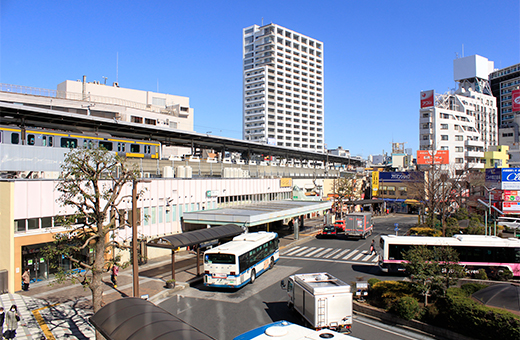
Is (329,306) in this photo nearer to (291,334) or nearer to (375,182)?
(291,334)

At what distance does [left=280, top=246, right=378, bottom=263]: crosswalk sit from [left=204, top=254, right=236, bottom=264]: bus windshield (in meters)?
10.9

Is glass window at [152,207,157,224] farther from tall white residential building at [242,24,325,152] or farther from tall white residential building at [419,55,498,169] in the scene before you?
tall white residential building at [242,24,325,152]

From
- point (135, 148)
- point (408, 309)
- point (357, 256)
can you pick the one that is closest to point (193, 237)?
point (408, 309)

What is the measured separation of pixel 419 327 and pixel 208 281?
1095cm

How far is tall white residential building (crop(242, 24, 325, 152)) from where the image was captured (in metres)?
128

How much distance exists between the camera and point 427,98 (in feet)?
275

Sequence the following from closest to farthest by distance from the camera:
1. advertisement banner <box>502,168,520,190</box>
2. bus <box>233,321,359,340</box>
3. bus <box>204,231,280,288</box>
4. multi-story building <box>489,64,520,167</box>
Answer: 1. bus <box>233,321,359,340</box>
2. bus <box>204,231,280,288</box>
3. advertisement banner <box>502,168,520,190</box>
4. multi-story building <box>489,64,520,167</box>

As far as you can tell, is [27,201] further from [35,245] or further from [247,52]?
[247,52]

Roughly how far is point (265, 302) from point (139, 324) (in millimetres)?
9295

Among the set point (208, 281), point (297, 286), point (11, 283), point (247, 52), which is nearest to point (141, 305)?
point (297, 286)

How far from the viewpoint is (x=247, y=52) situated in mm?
135625

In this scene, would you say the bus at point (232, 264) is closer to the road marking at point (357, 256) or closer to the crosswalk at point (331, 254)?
the crosswalk at point (331, 254)

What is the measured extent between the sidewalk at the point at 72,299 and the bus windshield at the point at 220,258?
253 centimetres

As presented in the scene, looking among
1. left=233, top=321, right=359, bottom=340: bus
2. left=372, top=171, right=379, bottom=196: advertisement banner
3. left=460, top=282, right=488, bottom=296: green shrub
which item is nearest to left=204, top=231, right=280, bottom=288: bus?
left=233, top=321, right=359, bottom=340: bus
